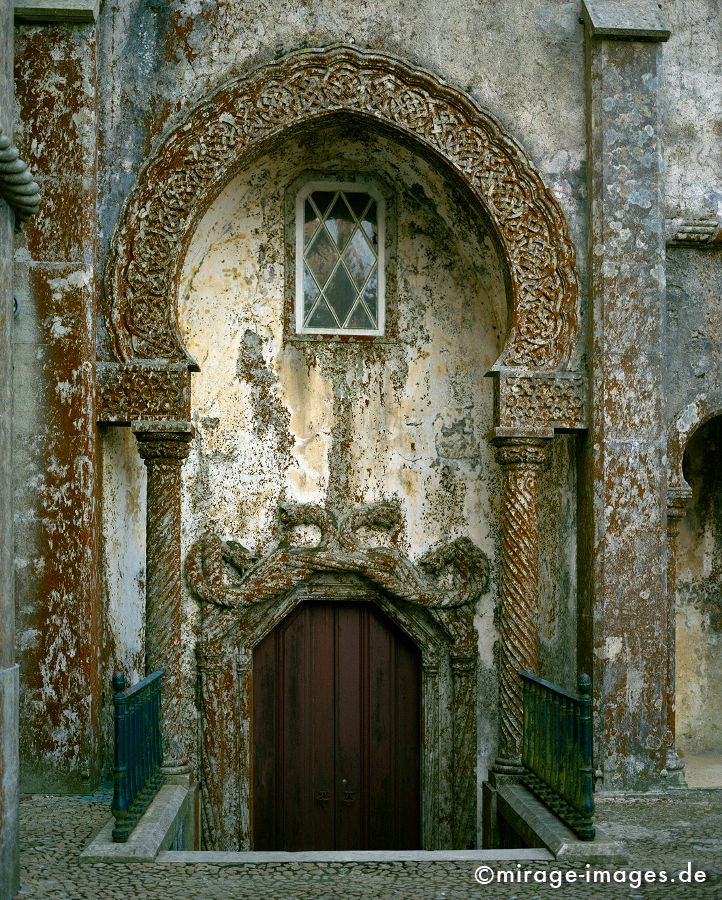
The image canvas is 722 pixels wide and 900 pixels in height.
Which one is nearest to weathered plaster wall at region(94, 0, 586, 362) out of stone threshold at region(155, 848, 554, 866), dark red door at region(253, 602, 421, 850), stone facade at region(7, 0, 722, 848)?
stone facade at region(7, 0, 722, 848)

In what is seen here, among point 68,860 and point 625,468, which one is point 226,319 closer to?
point 625,468

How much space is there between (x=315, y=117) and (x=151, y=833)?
15.7 ft

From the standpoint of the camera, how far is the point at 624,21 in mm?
7746

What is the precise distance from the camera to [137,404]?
752cm

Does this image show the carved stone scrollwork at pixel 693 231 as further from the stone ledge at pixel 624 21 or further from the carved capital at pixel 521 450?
the carved capital at pixel 521 450

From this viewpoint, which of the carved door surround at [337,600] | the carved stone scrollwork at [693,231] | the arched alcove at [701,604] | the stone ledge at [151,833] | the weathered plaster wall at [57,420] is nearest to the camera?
the stone ledge at [151,833]

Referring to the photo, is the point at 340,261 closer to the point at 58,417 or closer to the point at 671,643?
the point at 58,417

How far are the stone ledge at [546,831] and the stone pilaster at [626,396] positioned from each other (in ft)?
2.57

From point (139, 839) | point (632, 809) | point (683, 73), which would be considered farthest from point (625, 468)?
point (139, 839)

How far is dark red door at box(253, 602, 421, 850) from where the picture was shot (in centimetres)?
832

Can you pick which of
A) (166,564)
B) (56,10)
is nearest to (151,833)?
(166,564)

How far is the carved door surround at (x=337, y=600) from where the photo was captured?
26.5 ft

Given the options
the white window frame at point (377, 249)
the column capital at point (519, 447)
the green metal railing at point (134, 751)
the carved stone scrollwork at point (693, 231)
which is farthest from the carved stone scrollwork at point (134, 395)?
the carved stone scrollwork at point (693, 231)

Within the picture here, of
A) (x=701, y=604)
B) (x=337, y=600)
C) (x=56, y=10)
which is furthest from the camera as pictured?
(x=701, y=604)
